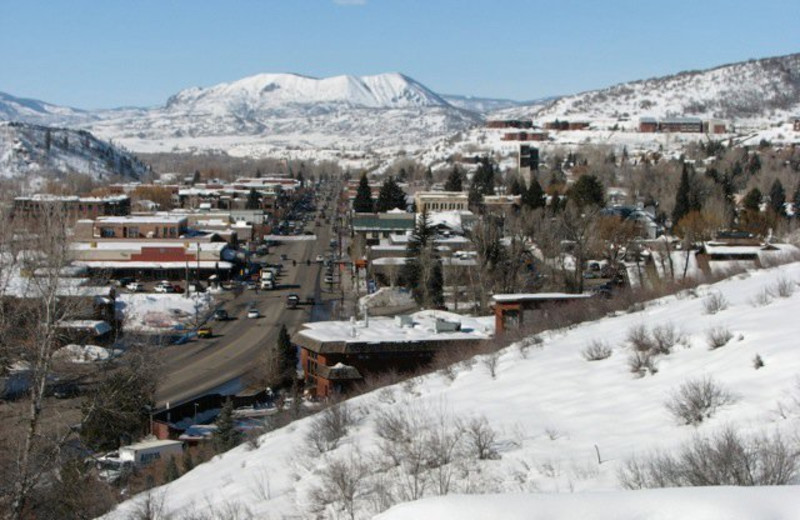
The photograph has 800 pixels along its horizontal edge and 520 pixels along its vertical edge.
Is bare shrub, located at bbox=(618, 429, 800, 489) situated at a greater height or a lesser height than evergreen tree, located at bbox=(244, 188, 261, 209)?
greater

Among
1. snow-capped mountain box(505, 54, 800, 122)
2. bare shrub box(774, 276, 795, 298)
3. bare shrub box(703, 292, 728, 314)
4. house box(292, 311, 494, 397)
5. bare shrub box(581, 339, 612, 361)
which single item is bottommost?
house box(292, 311, 494, 397)

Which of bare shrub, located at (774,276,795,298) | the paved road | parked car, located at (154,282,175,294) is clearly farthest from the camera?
parked car, located at (154,282,175,294)

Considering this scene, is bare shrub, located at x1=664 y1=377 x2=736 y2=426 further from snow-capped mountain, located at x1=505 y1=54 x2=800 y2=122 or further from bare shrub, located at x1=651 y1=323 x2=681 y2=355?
snow-capped mountain, located at x1=505 y1=54 x2=800 y2=122

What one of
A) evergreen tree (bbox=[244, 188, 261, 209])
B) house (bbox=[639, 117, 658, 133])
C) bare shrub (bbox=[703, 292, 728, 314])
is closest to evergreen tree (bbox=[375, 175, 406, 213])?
evergreen tree (bbox=[244, 188, 261, 209])

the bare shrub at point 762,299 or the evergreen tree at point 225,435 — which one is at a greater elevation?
the bare shrub at point 762,299

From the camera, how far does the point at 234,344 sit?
29.2 m

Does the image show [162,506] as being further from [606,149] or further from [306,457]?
[606,149]

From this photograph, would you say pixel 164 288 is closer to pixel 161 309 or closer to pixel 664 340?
pixel 161 309

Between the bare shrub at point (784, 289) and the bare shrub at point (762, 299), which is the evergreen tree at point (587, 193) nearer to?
the bare shrub at point (784, 289)

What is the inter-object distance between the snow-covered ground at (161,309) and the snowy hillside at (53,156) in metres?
68.0

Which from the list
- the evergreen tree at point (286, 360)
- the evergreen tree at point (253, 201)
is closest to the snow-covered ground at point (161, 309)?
the evergreen tree at point (286, 360)

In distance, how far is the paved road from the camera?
23719 millimetres

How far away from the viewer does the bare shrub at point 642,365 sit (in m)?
9.20

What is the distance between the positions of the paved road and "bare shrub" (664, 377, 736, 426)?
15795 mm
